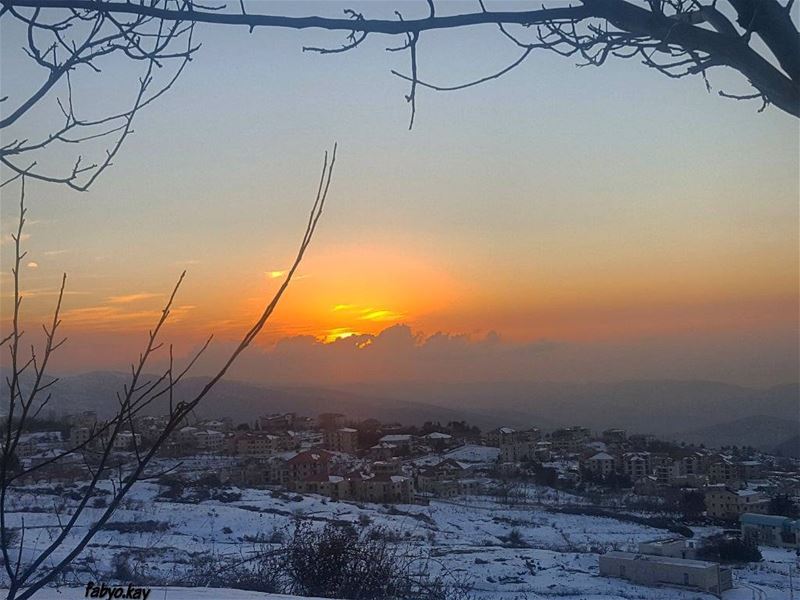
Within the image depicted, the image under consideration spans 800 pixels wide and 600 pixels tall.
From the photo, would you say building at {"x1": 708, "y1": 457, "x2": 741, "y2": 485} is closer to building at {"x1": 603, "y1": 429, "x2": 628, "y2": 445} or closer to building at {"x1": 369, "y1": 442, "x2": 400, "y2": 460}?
building at {"x1": 603, "y1": 429, "x2": 628, "y2": 445}

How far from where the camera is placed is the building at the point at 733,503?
893 centimetres

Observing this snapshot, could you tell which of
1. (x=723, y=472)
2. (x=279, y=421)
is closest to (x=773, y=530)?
(x=723, y=472)

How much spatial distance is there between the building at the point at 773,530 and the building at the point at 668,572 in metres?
1.59

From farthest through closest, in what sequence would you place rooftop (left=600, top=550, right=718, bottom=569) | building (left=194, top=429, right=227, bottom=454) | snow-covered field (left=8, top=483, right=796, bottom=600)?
→ building (left=194, top=429, right=227, bottom=454) < rooftop (left=600, top=550, right=718, bottom=569) < snow-covered field (left=8, top=483, right=796, bottom=600)

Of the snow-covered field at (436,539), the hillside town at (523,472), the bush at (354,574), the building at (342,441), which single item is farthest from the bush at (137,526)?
the building at (342,441)

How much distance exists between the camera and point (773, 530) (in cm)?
783

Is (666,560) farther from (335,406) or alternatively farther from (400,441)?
(335,406)

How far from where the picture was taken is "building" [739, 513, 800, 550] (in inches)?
292

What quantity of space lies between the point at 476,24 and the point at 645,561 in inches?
227

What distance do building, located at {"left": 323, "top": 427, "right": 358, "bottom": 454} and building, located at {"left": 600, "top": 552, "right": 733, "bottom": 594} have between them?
1330cm

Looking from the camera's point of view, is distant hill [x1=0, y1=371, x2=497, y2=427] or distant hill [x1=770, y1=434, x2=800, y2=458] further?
distant hill [x1=0, y1=371, x2=497, y2=427]

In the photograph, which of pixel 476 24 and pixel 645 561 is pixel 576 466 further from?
pixel 476 24

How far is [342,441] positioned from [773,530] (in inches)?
520

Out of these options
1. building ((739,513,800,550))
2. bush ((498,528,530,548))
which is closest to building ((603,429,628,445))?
bush ((498,528,530,548))
